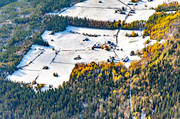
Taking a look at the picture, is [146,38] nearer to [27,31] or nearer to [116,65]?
[116,65]

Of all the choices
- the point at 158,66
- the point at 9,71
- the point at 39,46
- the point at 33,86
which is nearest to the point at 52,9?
the point at 39,46

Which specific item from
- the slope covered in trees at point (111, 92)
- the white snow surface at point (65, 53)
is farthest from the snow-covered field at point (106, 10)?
the slope covered in trees at point (111, 92)

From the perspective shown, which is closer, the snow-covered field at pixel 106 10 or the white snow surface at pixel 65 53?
the white snow surface at pixel 65 53

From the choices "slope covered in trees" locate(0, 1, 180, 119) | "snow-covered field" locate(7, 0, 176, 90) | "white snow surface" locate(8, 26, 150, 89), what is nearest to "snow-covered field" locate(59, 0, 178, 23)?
"snow-covered field" locate(7, 0, 176, 90)

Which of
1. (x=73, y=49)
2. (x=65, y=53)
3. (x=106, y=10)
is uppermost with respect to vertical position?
(x=106, y=10)

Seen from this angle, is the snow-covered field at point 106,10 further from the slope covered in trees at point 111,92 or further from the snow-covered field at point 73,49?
the slope covered in trees at point 111,92

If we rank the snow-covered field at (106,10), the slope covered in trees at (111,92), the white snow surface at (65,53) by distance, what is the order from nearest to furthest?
1. the slope covered in trees at (111,92)
2. the white snow surface at (65,53)
3. the snow-covered field at (106,10)

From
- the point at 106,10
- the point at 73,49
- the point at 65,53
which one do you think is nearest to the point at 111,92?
the point at 65,53

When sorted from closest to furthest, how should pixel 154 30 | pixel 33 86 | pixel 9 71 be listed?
pixel 33 86 → pixel 9 71 → pixel 154 30

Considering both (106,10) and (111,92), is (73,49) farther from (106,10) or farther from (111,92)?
(106,10)

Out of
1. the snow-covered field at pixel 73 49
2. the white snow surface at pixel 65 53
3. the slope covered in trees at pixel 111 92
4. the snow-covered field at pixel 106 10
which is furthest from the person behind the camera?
the snow-covered field at pixel 106 10

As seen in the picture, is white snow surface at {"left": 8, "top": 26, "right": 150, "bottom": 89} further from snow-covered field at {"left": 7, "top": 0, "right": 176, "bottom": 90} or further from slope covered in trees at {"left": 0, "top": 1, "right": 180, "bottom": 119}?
slope covered in trees at {"left": 0, "top": 1, "right": 180, "bottom": 119}
